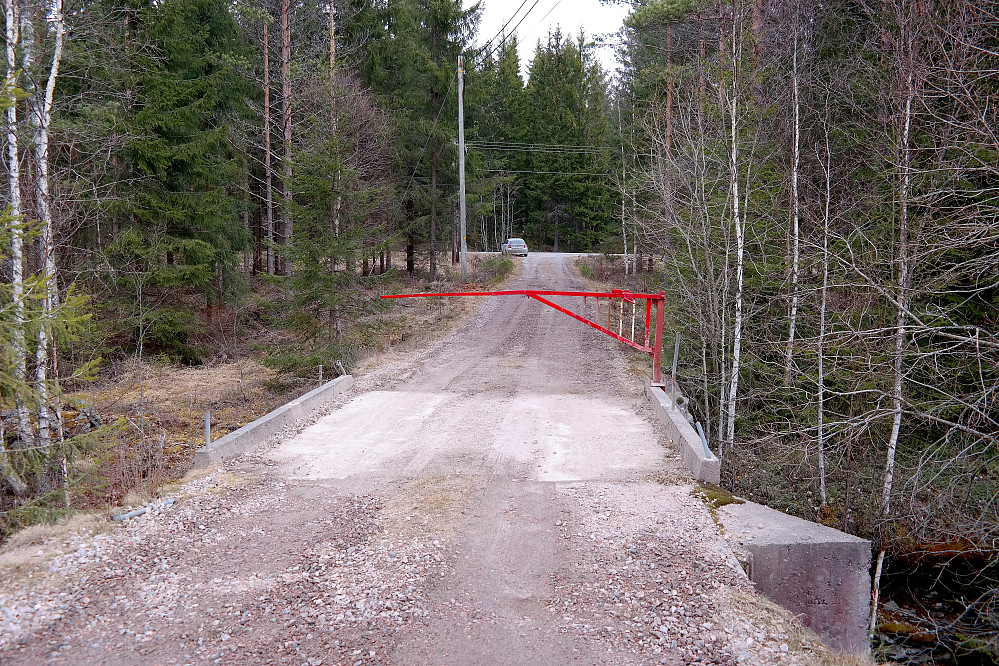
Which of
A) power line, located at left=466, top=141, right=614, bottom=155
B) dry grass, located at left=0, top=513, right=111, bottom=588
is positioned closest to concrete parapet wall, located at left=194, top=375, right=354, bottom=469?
dry grass, located at left=0, top=513, right=111, bottom=588

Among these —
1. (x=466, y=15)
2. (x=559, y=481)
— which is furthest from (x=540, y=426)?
(x=466, y=15)

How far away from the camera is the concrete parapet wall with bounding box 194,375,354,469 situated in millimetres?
8188

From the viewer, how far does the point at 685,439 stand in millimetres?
8742

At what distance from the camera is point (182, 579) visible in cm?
551

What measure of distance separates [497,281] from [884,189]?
2057cm

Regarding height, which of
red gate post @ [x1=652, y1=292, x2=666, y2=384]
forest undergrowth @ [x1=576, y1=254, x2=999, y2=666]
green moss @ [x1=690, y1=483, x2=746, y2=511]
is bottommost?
forest undergrowth @ [x1=576, y1=254, x2=999, y2=666]

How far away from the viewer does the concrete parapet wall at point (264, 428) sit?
8188 millimetres

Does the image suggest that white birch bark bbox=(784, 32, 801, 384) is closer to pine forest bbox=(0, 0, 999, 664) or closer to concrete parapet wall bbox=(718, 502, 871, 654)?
pine forest bbox=(0, 0, 999, 664)

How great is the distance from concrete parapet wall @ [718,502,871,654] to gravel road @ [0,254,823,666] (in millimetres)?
382

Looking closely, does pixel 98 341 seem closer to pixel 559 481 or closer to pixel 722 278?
pixel 559 481

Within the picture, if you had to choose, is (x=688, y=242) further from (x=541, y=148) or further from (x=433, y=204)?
(x=541, y=148)

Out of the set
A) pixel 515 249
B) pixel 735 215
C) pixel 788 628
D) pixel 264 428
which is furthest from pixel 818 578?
pixel 515 249

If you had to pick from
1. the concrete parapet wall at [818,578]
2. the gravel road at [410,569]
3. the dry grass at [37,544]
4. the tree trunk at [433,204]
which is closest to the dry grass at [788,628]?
the gravel road at [410,569]

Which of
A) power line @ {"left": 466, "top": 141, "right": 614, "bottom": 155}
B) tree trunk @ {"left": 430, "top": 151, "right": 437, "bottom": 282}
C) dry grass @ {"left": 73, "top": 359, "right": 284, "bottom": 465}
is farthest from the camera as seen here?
power line @ {"left": 466, "top": 141, "right": 614, "bottom": 155}
